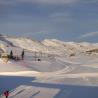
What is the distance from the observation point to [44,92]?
87.6ft

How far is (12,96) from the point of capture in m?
24.1

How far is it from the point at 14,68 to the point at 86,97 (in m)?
40.5

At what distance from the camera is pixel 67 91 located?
90.5 feet

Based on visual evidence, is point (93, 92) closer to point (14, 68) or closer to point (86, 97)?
point (86, 97)

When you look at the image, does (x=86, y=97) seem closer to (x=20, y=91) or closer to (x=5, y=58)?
(x=20, y=91)

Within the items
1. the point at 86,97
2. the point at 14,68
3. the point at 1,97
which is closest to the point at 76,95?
the point at 86,97

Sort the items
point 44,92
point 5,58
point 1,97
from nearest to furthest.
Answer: point 1,97, point 44,92, point 5,58

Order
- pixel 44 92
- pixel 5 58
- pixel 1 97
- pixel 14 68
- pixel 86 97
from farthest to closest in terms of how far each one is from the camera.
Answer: pixel 5 58, pixel 14 68, pixel 44 92, pixel 86 97, pixel 1 97

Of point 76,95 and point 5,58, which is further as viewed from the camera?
point 5,58

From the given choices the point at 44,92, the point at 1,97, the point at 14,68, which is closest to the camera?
the point at 1,97

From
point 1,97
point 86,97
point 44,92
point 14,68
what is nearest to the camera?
point 1,97

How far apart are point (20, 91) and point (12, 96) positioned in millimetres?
2966

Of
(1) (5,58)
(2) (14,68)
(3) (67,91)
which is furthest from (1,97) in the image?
(1) (5,58)

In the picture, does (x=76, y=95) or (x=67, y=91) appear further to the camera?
(x=67, y=91)
